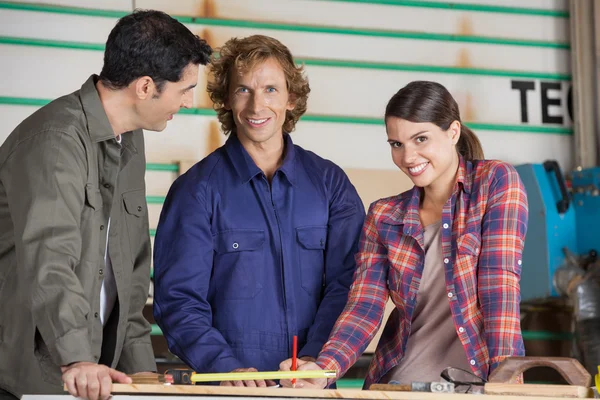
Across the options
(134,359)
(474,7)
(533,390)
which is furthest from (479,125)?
(533,390)

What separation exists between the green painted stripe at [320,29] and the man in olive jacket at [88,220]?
7.39ft

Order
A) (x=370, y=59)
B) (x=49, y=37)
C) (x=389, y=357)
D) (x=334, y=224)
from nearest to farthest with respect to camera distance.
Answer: (x=389, y=357), (x=334, y=224), (x=49, y=37), (x=370, y=59)

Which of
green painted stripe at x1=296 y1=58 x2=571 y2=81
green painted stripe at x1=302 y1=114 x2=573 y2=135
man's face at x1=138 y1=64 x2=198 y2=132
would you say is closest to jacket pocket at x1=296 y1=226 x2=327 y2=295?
man's face at x1=138 y1=64 x2=198 y2=132

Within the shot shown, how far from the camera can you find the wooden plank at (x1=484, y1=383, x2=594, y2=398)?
87.0 inches

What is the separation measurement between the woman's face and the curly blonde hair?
512mm

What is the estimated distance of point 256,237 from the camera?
316 centimetres

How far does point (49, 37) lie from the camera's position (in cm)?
508

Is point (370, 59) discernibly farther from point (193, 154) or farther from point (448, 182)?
point (448, 182)

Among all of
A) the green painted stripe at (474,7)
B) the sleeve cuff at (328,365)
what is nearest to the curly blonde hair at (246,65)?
the sleeve cuff at (328,365)

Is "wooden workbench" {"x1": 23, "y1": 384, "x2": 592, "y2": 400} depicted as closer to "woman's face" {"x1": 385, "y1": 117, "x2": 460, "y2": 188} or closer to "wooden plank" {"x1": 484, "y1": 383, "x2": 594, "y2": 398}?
"wooden plank" {"x1": 484, "y1": 383, "x2": 594, "y2": 398}

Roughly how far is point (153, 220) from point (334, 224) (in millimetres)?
2041

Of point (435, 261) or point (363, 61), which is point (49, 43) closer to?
point (363, 61)

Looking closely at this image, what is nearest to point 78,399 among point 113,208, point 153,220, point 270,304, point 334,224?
point 113,208

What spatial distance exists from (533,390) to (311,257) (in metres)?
1.13
